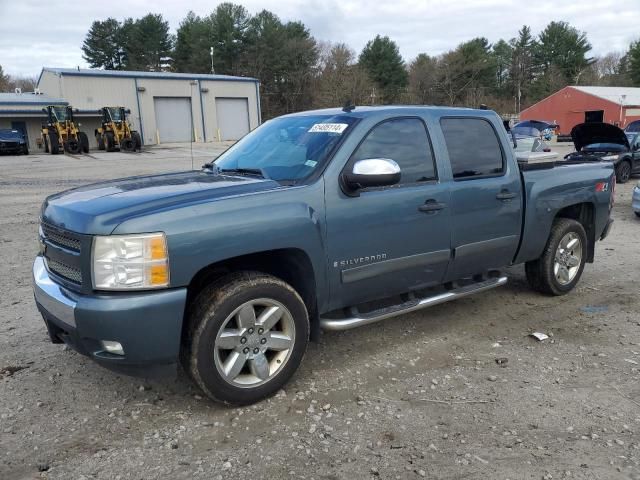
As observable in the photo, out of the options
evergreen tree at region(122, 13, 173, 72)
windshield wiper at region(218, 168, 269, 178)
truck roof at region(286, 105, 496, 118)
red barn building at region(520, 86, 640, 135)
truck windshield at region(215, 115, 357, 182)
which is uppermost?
evergreen tree at region(122, 13, 173, 72)

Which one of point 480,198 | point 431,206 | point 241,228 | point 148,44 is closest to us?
point 241,228

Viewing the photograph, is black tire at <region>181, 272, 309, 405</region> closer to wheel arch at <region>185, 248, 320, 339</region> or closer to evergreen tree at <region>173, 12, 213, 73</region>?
wheel arch at <region>185, 248, 320, 339</region>

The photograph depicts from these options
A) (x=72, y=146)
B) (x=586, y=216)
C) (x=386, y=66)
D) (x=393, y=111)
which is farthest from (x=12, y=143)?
(x=386, y=66)

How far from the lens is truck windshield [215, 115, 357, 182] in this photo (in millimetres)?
3832

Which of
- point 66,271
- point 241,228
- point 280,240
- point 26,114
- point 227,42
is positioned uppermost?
point 227,42

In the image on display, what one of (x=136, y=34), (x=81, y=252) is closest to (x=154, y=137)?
(x=136, y=34)

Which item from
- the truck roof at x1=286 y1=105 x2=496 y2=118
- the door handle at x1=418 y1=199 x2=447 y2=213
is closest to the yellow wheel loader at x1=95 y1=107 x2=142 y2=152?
the truck roof at x1=286 y1=105 x2=496 y2=118

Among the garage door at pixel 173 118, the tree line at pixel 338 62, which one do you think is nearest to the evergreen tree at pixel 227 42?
the tree line at pixel 338 62

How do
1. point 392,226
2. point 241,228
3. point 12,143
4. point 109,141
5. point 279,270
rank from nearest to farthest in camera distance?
point 241,228 → point 279,270 → point 392,226 → point 12,143 → point 109,141

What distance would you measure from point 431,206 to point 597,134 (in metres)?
9.82

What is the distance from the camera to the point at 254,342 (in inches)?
135

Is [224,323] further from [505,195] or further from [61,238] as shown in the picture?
[505,195]

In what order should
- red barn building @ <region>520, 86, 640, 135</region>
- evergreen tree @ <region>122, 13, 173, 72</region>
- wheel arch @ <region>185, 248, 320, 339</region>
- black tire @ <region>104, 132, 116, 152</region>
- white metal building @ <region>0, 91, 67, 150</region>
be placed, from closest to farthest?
wheel arch @ <region>185, 248, 320, 339</region> → black tire @ <region>104, 132, 116, 152</region> → white metal building @ <region>0, 91, 67, 150</region> → red barn building @ <region>520, 86, 640, 135</region> → evergreen tree @ <region>122, 13, 173, 72</region>

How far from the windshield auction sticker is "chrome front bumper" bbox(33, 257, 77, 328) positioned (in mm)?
2064
